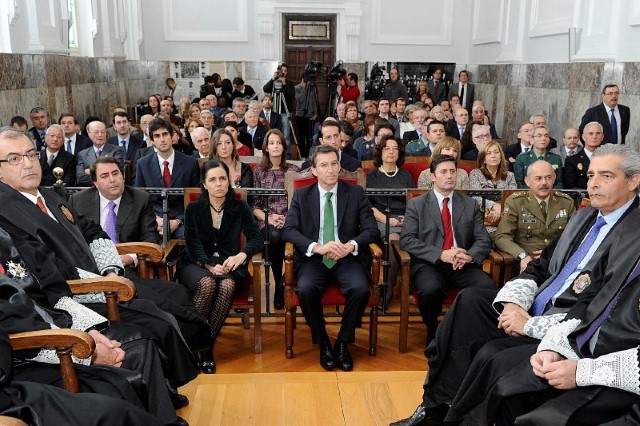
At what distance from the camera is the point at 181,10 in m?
13.8

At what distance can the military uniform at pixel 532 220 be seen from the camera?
391 cm

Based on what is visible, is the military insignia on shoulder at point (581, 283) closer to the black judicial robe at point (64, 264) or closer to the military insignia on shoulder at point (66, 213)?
the black judicial robe at point (64, 264)

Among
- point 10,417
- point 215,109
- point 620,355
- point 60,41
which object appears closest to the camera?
point 10,417

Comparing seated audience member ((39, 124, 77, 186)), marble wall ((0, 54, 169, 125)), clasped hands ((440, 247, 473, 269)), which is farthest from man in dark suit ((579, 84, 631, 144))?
marble wall ((0, 54, 169, 125))

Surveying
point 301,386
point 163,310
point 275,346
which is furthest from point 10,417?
point 275,346

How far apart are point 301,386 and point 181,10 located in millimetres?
12362

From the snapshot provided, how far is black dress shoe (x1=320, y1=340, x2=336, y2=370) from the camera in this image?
3.58m

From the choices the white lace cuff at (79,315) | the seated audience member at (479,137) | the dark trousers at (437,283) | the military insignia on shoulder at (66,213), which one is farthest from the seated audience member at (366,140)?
the white lace cuff at (79,315)

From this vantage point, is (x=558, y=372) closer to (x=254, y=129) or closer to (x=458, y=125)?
(x=254, y=129)

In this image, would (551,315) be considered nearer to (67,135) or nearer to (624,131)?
(624,131)

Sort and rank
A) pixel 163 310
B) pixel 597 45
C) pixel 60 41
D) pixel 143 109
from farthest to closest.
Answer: pixel 143 109, pixel 60 41, pixel 597 45, pixel 163 310

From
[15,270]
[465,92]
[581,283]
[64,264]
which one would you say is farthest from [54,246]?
[465,92]

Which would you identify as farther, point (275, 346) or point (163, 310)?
point (275, 346)

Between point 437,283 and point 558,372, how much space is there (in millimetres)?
1459
